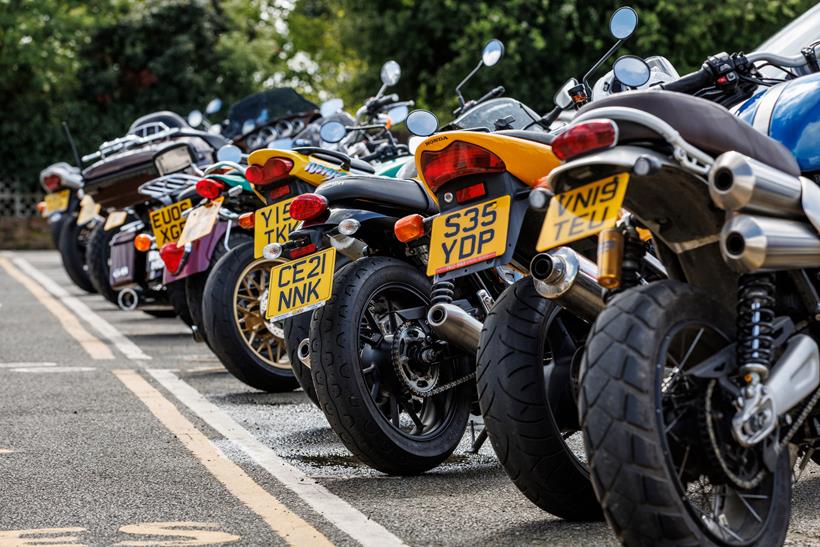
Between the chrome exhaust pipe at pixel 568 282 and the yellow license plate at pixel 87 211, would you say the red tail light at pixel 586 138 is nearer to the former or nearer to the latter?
the chrome exhaust pipe at pixel 568 282

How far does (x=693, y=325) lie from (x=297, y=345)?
9.73 feet

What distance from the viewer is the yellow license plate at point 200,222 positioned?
8461 mm

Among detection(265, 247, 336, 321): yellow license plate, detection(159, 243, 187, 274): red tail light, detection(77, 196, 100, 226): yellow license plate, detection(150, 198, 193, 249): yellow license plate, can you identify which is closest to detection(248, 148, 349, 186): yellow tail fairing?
detection(265, 247, 336, 321): yellow license plate

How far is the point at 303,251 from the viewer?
19.5ft

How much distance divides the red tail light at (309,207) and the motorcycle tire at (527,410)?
1.22 metres

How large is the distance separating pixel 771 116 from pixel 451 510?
1714mm

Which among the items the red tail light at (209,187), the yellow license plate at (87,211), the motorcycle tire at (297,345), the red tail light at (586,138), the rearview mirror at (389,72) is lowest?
the motorcycle tire at (297,345)

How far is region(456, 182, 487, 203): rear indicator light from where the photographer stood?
5070mm

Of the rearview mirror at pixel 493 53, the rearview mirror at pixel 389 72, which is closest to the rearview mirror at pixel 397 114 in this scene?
the rearview mirror at pixel 389 72

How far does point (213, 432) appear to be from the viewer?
6891mm

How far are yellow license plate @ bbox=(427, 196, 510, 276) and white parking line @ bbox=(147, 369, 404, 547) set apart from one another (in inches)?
34.5

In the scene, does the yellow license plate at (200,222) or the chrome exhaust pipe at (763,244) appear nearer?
the chrome exhaust pipe at (763,244)

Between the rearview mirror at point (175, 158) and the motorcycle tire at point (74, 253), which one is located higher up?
the rearview mirror at point (175, 158)

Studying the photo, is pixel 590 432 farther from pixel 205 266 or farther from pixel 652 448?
pixel 205 266
